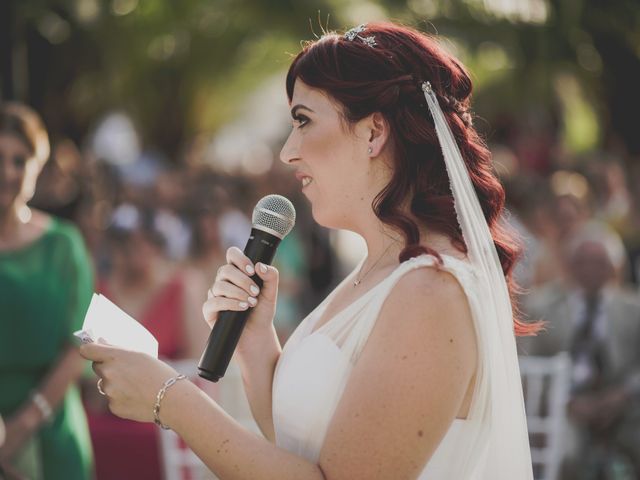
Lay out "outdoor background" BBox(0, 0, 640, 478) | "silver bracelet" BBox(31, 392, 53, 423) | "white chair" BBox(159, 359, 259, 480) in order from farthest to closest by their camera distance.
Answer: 1. "outdoor background" BBox(0, 0, 640, 478)
2. "white chair" BBox(159, 359, 259, 480)
3. "silver bracelet" BBox(31, 392, 53, 423)

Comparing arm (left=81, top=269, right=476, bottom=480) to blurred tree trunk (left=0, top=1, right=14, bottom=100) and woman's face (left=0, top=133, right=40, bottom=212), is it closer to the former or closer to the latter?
woman's face (left=0, top=133, right=40, bottom=212)

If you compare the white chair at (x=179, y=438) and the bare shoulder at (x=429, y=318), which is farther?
the white chair at (x=179, y=438)

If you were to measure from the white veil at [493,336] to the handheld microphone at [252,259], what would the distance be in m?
0.46

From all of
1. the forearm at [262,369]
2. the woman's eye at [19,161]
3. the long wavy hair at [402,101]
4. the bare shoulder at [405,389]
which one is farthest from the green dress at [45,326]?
the bare shoulder at [405,389]

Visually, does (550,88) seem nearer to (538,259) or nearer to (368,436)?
(538,259)

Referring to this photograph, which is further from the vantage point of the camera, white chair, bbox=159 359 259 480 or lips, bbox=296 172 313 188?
white chair, bbox=159 359 259 480

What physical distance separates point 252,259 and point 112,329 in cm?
38

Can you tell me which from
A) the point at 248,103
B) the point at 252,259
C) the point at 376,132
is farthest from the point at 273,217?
the point at 248,103

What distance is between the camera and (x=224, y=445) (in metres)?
2.35

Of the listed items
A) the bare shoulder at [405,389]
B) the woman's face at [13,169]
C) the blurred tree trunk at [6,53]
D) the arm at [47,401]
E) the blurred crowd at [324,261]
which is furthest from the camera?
the blurred tree trunk at [6,53]

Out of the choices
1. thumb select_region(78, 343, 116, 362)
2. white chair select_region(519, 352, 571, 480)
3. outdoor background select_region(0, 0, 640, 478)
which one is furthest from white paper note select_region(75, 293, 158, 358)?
outdoor background select_region(0, 0, 640, 478)

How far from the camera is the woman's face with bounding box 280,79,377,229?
8.37 ft

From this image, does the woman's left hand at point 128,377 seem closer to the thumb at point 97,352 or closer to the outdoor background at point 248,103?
the thumb at point 97,352

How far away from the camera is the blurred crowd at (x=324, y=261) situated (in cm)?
636
